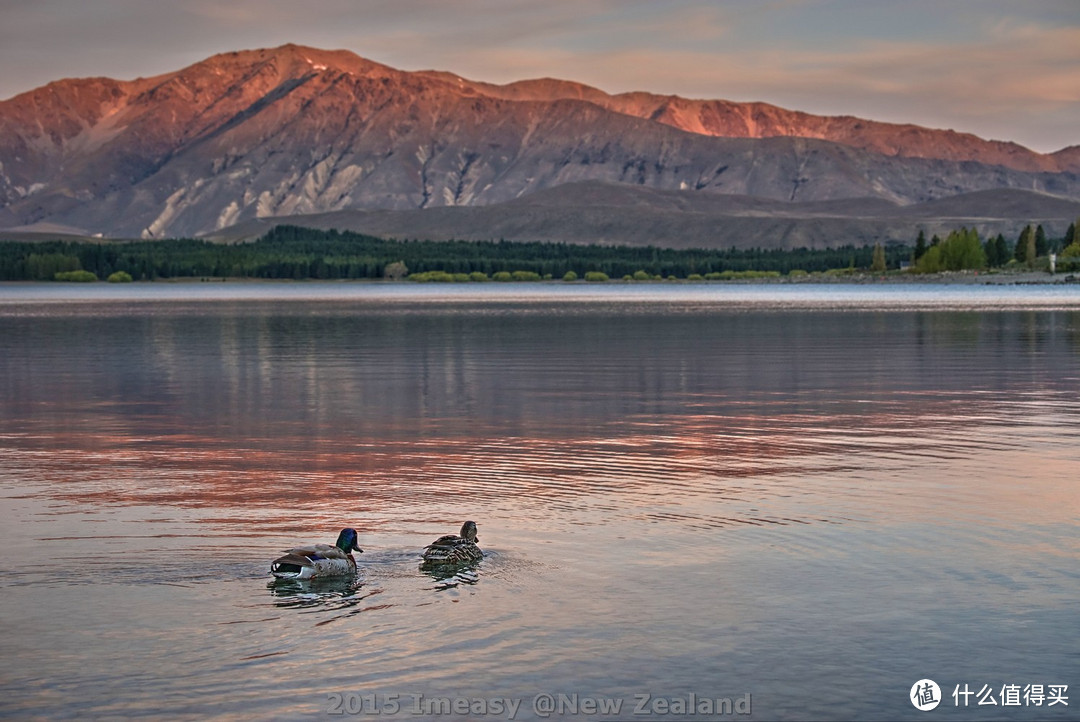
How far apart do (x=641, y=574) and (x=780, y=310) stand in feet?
381

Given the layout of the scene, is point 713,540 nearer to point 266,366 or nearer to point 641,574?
point 641,574

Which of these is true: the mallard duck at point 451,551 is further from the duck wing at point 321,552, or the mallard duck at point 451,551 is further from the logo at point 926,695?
the logo at point 926,695

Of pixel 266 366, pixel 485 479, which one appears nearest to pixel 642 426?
pixel 485 479

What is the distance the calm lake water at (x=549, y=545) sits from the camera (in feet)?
52.3

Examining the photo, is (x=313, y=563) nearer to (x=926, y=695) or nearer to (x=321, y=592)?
(x=321, y=592)

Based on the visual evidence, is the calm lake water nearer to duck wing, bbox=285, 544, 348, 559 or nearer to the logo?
the logo

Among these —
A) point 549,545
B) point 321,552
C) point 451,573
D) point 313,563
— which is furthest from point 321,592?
point 549,545

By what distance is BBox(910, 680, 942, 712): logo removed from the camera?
15.1 metres

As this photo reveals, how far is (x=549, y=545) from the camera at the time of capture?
22.5 meters

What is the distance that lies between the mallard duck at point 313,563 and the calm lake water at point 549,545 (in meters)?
0.29

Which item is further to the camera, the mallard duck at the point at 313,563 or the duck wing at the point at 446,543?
the duck wing at the point at 446,543

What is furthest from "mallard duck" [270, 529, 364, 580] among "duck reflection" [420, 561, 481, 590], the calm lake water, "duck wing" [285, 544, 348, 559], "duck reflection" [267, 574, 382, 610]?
"duck reflection" [420, 561, 481, 590]

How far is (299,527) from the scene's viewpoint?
79.4 ft

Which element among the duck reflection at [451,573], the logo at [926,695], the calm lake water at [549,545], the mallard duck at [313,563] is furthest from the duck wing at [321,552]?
the logo at [926,695]
